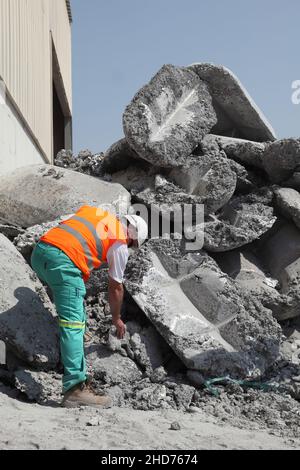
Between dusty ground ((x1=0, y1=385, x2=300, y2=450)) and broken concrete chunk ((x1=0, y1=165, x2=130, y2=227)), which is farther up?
broken concrete chunk ((x1=0, y1=165, x2=130, y2=227))

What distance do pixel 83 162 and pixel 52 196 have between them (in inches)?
48.2

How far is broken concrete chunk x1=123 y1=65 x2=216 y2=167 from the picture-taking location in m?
5.50

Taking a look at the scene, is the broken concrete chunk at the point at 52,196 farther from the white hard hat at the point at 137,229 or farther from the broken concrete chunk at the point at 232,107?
the broken concrete chunk at the point at 232,107

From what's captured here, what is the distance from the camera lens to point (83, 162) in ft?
21.8

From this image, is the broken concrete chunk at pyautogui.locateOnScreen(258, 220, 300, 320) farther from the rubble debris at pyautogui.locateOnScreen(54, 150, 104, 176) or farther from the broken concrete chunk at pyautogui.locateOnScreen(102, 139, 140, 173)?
the rubble debris at pyautogui.locateOnScreen(54, 150, 104, 176)

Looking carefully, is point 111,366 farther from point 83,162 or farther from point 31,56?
point 31,56

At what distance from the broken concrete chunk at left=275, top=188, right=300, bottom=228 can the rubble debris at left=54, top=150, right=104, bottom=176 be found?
1.92m

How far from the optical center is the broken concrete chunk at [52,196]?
543 centimetres

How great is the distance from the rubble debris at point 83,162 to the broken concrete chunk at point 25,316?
1950 mm

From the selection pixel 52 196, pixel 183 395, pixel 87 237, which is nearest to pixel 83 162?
pixel 52 196

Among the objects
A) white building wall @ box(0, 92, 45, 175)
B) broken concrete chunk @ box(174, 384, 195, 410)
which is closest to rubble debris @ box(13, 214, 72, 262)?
white building wall @ box(0, 92, 45, 175)

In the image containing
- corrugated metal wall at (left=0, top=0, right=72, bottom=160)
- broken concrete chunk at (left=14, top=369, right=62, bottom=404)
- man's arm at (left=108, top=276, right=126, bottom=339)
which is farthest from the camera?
corrugated metal wall at (left=0, top=0, right=72, bottom=160)

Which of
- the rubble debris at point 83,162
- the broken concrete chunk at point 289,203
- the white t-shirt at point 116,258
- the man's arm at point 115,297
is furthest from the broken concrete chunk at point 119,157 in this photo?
the man's arm at point 115,297
